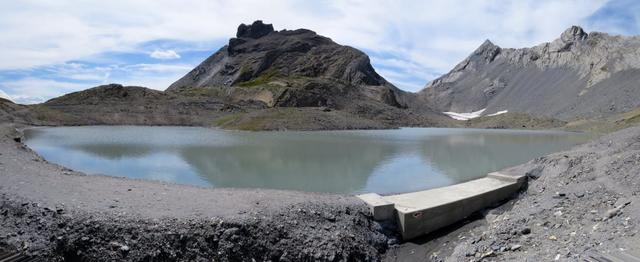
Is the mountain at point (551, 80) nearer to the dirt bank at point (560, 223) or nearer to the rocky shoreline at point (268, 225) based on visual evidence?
the dirt bank at point (560, 223)

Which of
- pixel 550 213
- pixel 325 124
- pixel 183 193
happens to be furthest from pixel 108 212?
pixel 325 124

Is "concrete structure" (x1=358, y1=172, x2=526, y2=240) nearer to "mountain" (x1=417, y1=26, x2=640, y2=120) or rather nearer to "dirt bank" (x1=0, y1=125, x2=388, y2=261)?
"dirt bank" (x1=0, y1=125, x2=388, y2=261)

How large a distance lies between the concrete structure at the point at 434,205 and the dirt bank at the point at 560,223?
359 mm

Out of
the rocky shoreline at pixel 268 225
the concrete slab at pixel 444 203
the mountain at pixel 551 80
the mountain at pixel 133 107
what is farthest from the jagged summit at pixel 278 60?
the rocky shoreline at pixel 268 225

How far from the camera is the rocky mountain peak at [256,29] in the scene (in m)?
158

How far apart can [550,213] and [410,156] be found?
18.9 m

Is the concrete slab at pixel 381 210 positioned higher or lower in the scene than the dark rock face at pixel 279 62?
lower

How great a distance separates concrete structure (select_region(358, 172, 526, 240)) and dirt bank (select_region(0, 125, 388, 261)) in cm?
66

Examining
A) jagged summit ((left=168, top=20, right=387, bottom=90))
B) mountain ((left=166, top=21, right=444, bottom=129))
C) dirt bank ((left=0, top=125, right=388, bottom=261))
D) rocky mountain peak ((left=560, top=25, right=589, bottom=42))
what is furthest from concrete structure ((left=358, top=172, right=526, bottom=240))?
rocky mountain peak ((left=560, top=25, right=589, bottom=42))

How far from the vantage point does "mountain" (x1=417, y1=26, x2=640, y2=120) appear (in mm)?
98438

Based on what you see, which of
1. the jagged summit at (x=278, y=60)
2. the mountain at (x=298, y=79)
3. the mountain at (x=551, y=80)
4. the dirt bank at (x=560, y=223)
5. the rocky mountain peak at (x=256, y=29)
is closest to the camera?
the dirt bank at (x=560, y=223)

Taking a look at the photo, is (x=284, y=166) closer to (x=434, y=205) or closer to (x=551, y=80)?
(x=434, y=205)

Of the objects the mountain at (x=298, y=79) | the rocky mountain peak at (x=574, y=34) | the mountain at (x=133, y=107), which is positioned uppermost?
the rocky mountain peak at (x=574, y=34)

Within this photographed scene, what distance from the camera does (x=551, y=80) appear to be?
129125mm
